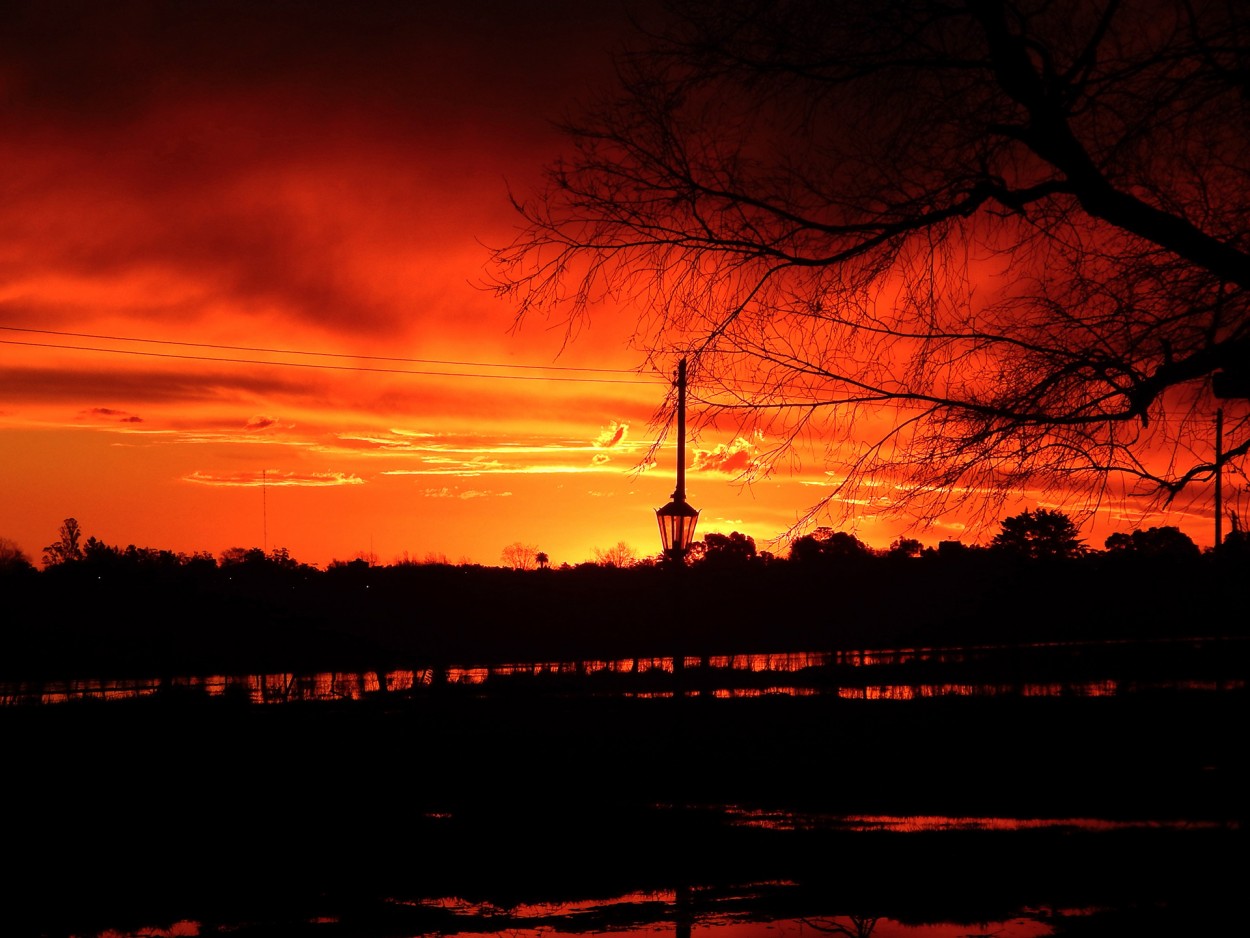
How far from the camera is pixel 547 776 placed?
691 inches

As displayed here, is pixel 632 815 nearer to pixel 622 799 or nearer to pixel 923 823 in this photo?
pixel 622 799

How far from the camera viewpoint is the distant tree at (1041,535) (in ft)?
21.2

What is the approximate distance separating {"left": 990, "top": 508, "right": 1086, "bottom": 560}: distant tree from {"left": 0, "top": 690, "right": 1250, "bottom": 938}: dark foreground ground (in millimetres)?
2710

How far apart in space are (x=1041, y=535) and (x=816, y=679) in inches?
1112

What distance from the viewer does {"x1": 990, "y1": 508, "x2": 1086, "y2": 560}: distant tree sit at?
646 cm

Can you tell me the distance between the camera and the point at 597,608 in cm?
5953

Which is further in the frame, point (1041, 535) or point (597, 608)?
point (597, 608)

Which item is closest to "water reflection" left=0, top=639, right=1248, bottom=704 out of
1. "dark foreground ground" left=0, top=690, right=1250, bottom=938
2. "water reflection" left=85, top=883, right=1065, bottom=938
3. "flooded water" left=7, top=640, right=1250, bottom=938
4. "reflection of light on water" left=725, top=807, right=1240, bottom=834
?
"flooded water" left=7, top=640, right=1250, bottom=938

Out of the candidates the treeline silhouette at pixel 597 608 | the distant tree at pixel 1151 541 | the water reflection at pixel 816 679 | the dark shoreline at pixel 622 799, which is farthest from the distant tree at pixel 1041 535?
the treeline silhouette at pixel 597 608

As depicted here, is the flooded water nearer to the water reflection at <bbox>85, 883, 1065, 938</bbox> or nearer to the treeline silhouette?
the water reflection at <bbox>85, 883, 1065, 938</bbox>

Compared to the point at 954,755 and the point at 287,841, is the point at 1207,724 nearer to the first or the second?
the point at 954,755

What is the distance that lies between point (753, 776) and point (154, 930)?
33.7 feet

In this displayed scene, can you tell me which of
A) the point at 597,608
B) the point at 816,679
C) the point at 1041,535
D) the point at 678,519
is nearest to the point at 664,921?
the point at 1041,535

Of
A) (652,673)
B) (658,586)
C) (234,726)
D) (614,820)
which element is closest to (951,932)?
(614,820)
